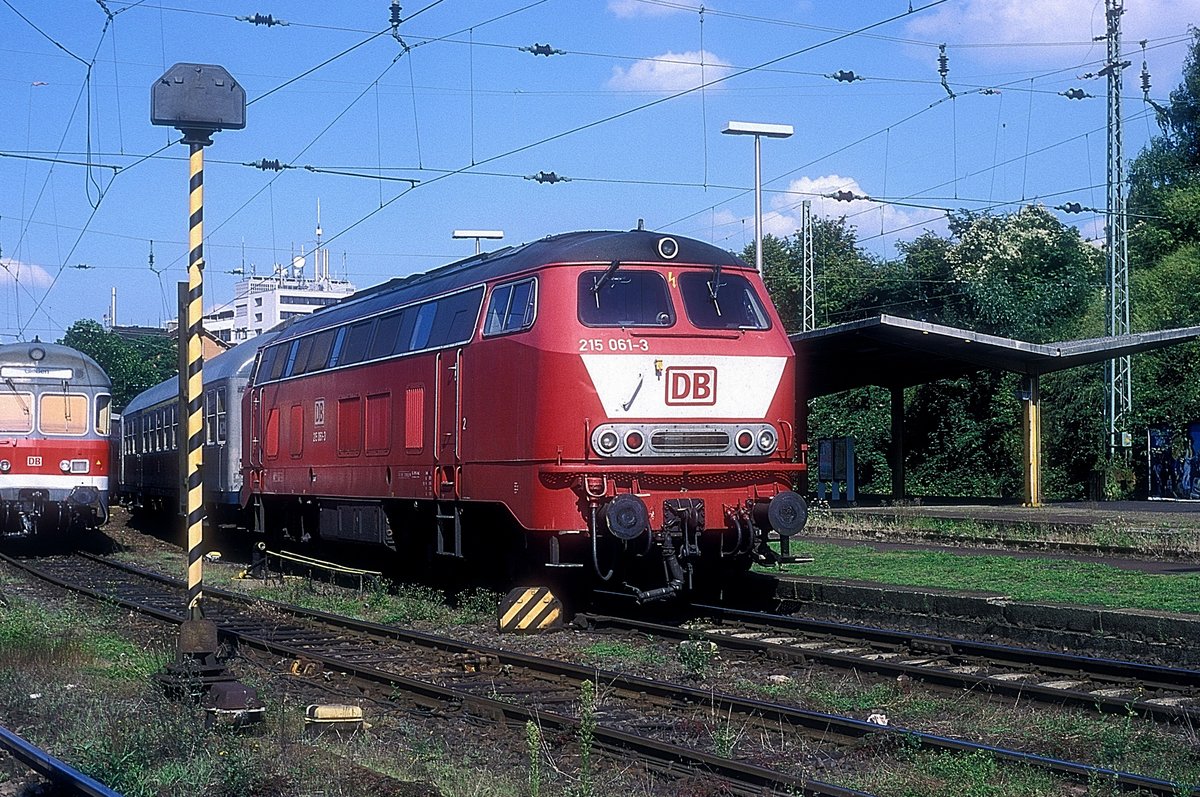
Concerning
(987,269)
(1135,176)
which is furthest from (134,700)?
(1135,176)

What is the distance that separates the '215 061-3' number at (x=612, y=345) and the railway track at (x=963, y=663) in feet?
8.97

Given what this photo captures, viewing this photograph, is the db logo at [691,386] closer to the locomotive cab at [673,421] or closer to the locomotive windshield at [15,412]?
the locomotive cab at [673,421]

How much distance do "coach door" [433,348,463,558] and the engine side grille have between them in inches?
95.8

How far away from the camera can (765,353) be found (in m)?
13.4

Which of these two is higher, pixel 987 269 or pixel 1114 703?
pixel 987 269

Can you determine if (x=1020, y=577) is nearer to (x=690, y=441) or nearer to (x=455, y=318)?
(x=690, y=441)

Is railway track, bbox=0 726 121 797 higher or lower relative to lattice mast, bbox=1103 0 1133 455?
lower

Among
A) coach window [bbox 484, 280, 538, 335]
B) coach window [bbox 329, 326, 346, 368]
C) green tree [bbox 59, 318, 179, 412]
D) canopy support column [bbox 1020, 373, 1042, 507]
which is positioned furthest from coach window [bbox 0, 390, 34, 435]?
green tree [bbox 59, 318, 179, 412]

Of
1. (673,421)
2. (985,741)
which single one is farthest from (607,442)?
(985,741)

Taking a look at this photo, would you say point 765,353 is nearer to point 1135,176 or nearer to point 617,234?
point 617,234

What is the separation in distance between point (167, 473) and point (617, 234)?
18.3 metres

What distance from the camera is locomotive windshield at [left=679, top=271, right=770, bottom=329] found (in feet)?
43.6

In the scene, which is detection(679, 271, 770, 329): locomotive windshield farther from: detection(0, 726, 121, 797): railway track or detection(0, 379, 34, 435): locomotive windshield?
detection(0, 379, 34, 435): locomotive windshield

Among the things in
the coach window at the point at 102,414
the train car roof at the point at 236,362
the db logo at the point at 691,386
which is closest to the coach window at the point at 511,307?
the db logo at the point at 691,386
